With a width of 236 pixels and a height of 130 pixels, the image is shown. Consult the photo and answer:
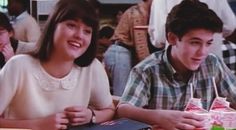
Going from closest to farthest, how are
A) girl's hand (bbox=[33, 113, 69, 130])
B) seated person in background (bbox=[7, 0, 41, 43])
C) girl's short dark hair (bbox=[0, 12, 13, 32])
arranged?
girl's hand (bbox=[33, 113, 69, 130]), girl's short dark hair (bbox=[0, 12, 13, 32]), seated person in background (bbox=[7, 0, 41, 43])

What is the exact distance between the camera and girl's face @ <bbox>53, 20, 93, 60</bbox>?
1.79 meters

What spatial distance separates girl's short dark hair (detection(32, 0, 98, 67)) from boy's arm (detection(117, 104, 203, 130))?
13.2 inches

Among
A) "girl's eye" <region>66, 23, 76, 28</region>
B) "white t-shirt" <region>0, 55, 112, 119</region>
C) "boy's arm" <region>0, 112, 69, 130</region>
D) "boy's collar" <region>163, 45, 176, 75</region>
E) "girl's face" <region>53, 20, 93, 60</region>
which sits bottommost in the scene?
"boy's arm" <region>0, 112, 69, 130</region>

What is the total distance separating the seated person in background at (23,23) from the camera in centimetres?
438

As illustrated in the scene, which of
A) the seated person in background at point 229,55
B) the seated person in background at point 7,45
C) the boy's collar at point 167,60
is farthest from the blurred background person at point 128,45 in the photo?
the boy's collar at point 167,60

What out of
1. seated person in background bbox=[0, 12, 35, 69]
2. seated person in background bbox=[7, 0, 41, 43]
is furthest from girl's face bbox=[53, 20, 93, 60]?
seated person in background bbox=[7, 0, 41, 43]

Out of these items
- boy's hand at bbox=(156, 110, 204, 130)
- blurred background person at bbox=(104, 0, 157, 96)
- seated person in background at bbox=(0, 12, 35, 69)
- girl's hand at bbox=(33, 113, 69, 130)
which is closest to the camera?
boy's hand at bbox=(156, 110, 204, 130)

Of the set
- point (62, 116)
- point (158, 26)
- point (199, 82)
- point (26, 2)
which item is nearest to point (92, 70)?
point (62, 116)

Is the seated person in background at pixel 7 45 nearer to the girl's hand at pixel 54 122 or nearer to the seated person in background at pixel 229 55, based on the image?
the girl's hand at pixel 54 122

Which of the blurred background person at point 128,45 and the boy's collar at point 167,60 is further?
the blurred background person at point 128,45

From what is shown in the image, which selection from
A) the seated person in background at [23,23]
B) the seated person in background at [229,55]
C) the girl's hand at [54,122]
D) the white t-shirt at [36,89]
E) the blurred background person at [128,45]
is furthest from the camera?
the seated person in background at [23,23]

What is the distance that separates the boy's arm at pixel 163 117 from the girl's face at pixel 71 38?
29 centimetres

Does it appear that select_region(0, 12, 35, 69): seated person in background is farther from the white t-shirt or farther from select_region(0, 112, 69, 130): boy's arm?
select_region(0, 112, 69, 130): boy's arm

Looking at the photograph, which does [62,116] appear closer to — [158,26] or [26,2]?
[158,26]
